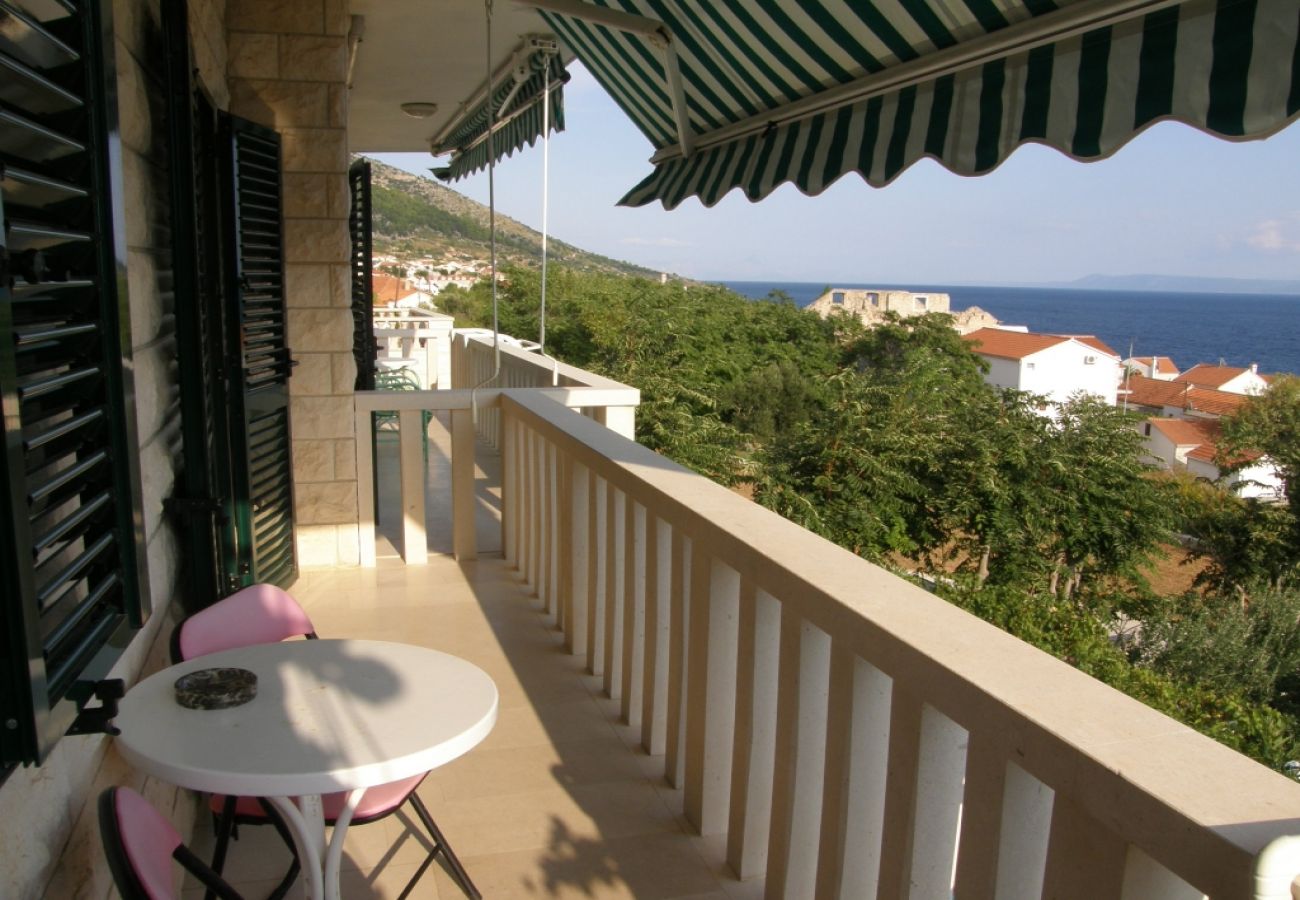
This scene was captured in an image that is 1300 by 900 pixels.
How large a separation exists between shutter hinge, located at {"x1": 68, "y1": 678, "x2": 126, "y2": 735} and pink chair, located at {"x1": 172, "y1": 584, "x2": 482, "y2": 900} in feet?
2.15

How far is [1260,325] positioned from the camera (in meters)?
153

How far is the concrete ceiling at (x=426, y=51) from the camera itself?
519cm

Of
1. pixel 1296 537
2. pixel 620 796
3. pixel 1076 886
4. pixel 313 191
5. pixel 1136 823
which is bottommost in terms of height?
pixel 1296 537

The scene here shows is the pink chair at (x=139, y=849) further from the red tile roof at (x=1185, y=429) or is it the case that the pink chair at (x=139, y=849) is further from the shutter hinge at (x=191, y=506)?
the red tile roof at (x=1185, y=429)

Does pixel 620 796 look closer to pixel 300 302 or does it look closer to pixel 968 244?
pixel 300 302

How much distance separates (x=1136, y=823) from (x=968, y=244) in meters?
84.6

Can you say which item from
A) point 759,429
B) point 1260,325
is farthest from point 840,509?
point 1260,325

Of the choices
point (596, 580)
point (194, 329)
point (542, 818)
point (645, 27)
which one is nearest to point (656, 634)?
point (542, 818)

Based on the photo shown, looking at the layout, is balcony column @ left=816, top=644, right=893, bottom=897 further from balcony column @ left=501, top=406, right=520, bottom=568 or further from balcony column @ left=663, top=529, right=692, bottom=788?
balcony column @ left=501, top=406, right=520, bottom=568

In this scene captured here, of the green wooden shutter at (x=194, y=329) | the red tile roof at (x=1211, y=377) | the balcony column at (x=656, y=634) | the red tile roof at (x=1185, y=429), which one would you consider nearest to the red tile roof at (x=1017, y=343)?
the red tile roof at (x=1211, y=377)

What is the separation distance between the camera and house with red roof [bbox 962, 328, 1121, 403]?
63.0 m

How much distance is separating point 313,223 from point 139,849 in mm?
3973

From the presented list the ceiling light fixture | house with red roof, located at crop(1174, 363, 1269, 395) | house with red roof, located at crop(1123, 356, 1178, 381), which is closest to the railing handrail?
the ceiling light fixture

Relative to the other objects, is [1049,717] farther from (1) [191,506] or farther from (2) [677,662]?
(1) [191,506]
